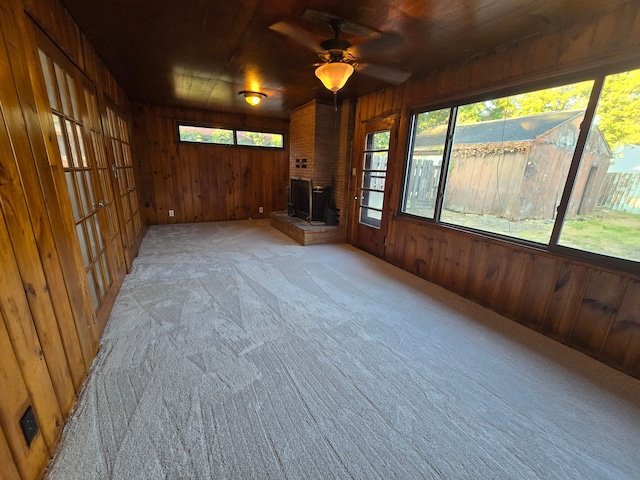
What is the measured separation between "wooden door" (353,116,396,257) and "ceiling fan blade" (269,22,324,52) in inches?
59.2

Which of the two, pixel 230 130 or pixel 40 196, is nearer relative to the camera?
pixel 40 196

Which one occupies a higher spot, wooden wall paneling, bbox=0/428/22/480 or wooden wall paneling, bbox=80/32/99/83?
wooden wall paneling, bbox=80/32/99/83

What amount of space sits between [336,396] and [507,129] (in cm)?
267

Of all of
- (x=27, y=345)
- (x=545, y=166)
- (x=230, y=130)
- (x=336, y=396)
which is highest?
(x=230, y=130)

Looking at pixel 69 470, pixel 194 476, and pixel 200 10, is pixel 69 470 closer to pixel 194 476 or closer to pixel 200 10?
pixel 194 476

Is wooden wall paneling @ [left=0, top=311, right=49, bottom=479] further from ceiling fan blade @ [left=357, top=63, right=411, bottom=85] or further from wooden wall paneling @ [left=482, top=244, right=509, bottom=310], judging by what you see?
ceiling fan blade @ [left=357, top=63, right=411, bottom=85]

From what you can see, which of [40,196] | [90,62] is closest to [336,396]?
[40,196]

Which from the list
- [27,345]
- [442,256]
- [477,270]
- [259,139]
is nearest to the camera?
[27,345]

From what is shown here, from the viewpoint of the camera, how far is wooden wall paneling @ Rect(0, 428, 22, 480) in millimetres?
898

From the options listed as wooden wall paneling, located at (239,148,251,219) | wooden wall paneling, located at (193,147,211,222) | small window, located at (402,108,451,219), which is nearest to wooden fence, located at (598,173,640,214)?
small window, located at (402,108,451,219)

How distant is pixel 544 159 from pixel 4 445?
3.50 meters

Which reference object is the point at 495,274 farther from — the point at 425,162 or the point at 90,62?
the point at 90,62

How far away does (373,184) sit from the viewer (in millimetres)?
3924

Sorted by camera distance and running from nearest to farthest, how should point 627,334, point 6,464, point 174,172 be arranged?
1. point 6,464
2. point 627,334
3. point 174,172
